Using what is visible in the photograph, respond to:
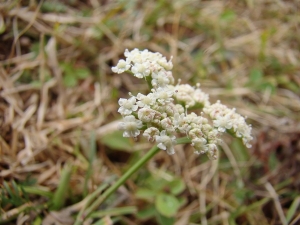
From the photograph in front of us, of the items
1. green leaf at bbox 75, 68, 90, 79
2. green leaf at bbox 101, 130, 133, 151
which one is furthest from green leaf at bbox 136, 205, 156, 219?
green leaf at bbox 75, 68, 90, 79

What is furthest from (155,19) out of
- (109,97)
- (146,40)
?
(109,97)

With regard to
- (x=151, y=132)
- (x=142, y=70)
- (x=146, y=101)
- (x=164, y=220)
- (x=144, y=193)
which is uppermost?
(x=142, y=70)

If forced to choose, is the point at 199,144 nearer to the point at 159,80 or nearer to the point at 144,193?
the point at 159,80

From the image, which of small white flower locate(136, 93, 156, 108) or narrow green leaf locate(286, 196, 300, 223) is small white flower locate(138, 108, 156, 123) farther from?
narrow green leaf locate(286, 196, 300, 223)

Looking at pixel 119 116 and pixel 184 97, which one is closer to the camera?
pixel 184 97

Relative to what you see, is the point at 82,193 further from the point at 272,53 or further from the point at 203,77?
the point at 272,53

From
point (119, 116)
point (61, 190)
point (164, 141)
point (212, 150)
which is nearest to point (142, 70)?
point (164, 141)
